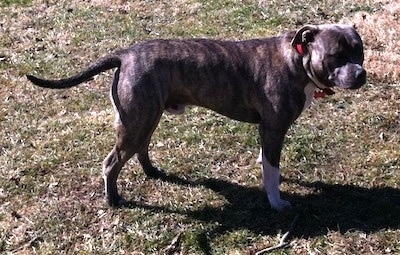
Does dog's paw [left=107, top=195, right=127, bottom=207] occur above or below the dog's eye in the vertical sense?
below

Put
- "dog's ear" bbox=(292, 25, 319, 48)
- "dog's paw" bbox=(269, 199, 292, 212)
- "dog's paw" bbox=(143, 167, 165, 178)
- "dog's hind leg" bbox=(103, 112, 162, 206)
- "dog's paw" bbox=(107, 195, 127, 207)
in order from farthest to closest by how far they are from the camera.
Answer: "dog's paw" bbox=(143, 167, 165, 178)
"dog's paw" bbox=(107, 195, 127, 207)
"dog's paw" bbox=(269, 199, 292, 212)
"dog's hind leg" bbox=(103, 112, 162, 206)
"dog's ear" bbox=(292, 25, 319, 48)

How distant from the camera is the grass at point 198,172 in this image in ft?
16.5

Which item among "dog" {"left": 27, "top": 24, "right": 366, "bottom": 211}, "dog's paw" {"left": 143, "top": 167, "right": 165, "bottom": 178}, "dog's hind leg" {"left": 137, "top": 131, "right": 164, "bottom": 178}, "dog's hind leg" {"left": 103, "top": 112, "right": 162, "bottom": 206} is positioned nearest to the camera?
"dog" {"left": 27, "top": 24, "right": 366, "bottom": 211}

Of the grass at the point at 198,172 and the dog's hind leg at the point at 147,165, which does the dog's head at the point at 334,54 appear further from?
the dog's hind leg at the point at 147,165

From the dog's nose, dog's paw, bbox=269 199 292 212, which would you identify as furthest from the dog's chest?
dog's paw, bbox=269 199 292 212

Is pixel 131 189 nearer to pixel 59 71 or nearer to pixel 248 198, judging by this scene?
pixel 248 198

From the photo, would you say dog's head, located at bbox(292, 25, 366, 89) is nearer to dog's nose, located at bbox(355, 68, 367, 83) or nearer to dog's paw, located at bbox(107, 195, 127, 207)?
dog's nose, located at bbox(355, 68, 367, 83)

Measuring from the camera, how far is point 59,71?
779 centimetres

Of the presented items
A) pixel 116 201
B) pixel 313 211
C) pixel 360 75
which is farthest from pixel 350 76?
pixel 116 201

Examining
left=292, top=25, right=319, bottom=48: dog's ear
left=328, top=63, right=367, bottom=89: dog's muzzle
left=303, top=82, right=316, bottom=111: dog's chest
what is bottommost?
left=303, top=82, right=316, bottom=111: dog's chest

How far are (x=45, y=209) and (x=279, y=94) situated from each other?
2.07 meters

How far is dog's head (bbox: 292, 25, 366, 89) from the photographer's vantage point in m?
4.57

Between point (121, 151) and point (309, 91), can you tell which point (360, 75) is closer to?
point (309, 91)

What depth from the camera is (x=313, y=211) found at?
5172mm
